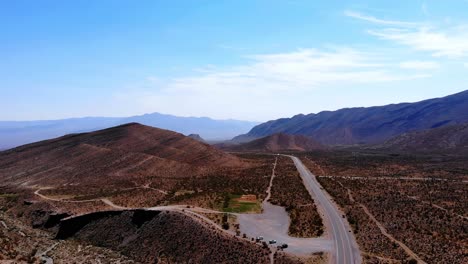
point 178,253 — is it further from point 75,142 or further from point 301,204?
point 75,142

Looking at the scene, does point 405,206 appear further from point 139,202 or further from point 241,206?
point 139,202

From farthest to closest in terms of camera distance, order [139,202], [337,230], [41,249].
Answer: [139,202] → [41,249] → [337,230]

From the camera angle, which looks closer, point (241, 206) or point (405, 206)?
point (405, 206)

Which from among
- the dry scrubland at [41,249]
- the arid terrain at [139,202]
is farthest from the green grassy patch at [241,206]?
the dry scrubland at [41,249]

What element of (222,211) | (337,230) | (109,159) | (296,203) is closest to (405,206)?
(296,203)

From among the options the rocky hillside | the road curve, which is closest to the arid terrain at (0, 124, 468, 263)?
the rocky hillside

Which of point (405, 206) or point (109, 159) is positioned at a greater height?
point (109, 159)

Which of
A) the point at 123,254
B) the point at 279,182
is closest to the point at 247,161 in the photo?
the point at 279,182
